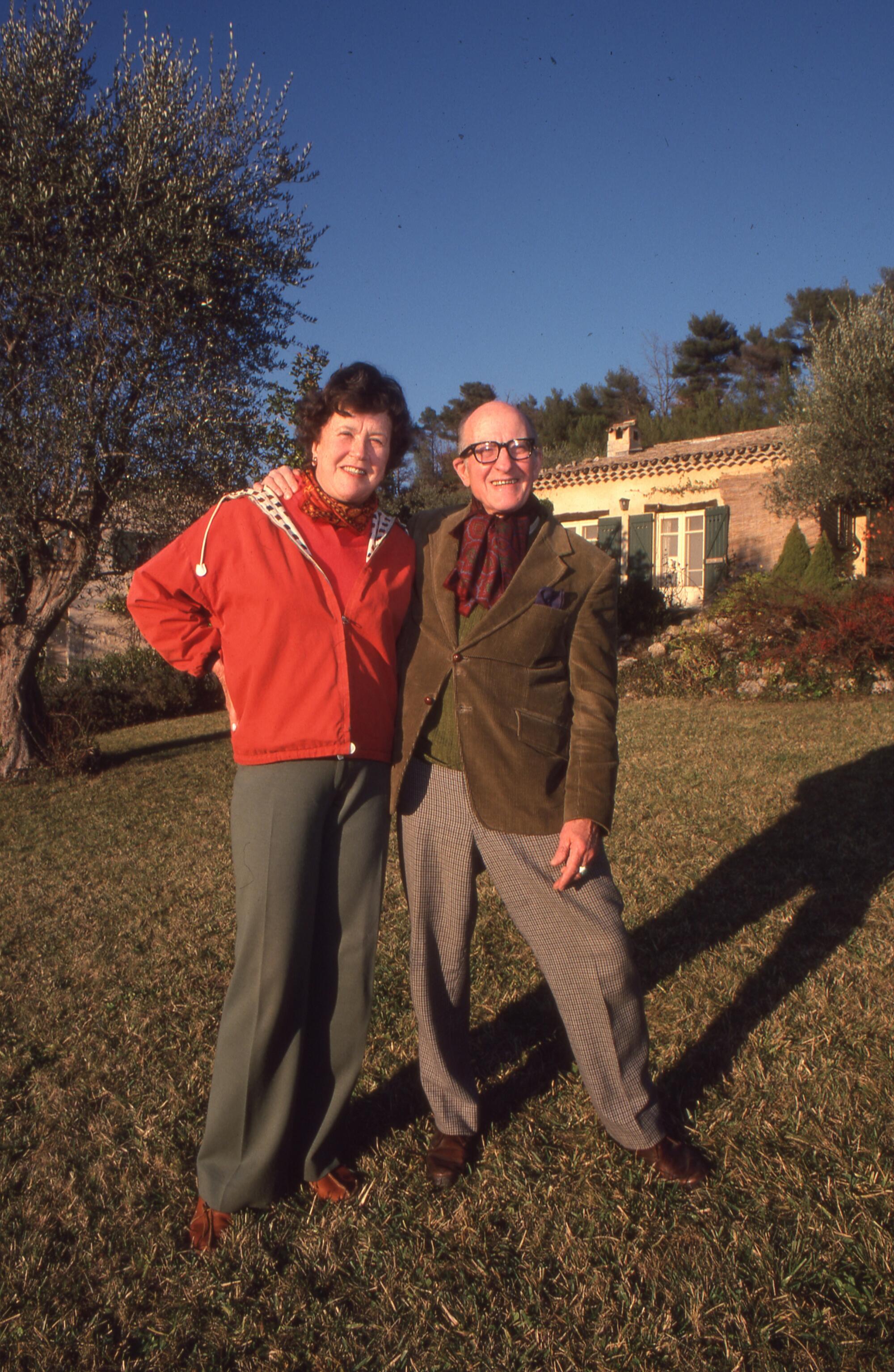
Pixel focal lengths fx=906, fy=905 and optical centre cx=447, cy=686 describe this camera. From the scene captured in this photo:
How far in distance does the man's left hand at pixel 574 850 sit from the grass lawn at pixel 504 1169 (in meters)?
0.92

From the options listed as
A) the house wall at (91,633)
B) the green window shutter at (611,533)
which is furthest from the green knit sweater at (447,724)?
the green window shutter at (611,533)

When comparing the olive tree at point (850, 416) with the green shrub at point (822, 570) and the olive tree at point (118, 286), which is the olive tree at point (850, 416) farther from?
the olive tree at point (118, 286)

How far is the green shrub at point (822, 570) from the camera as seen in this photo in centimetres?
1360

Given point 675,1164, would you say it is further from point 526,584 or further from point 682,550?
point 682,550

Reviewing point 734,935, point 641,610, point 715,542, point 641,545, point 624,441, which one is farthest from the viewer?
point 624,441

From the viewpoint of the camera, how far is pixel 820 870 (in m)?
5.10

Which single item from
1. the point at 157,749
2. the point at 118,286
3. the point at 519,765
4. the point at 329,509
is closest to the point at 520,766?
the point at 519,765

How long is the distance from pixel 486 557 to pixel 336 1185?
1.79m

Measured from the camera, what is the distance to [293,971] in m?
2.26

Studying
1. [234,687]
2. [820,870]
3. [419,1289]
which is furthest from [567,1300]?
[820,870]

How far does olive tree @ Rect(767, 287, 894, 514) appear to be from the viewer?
1427cm

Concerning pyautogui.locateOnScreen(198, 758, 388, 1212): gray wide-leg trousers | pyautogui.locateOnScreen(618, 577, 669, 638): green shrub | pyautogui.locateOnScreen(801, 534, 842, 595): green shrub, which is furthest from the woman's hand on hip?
pyautogui.locateOnScreen(618, 577, 669, 638): green shrub

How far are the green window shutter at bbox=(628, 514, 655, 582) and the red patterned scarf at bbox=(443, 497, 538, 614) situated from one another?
16.0 metres

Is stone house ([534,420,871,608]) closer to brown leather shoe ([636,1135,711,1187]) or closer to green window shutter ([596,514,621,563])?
green window shutter ([596,514,621,563])
